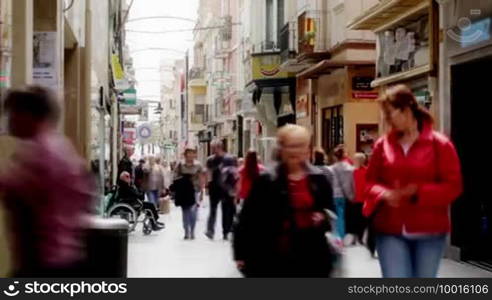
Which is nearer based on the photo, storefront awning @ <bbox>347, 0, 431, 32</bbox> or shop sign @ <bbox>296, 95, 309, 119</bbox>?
storefront awning @ <bbox>347, 0, 431, 32</bbox>

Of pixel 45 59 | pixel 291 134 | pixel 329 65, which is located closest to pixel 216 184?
pixel 45 59

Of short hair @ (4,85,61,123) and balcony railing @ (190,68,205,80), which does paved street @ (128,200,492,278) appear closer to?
short hair @ (4,85,61,123)

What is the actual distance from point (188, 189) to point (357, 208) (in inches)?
143

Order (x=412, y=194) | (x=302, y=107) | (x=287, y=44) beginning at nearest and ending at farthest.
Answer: (x=412, y=194), (x=287, y=44), (x=302, y=107)

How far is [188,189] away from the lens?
58.9 ft

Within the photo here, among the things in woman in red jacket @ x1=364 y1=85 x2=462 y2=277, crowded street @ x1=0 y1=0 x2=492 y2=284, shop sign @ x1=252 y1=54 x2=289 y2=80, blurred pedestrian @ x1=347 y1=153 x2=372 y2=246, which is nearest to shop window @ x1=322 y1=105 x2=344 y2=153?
crowded street @ x1=0 y1=0 x2=492 y2=284

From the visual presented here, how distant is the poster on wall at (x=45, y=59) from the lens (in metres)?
13.2

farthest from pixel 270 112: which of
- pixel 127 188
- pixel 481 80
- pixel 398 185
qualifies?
pixel 398 185

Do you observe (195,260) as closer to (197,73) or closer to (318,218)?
(318,218)

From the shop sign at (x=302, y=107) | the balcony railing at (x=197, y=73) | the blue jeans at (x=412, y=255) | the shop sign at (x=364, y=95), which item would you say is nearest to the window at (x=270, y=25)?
the shop sign at (x=302, y=107)

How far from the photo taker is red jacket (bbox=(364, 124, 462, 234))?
237 inches

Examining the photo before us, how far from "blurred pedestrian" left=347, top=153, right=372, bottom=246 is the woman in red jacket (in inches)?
359

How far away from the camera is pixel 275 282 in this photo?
5.60m

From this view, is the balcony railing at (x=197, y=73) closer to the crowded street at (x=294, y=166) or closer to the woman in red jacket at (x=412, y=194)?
the crowded street at (x=294, y=166)
